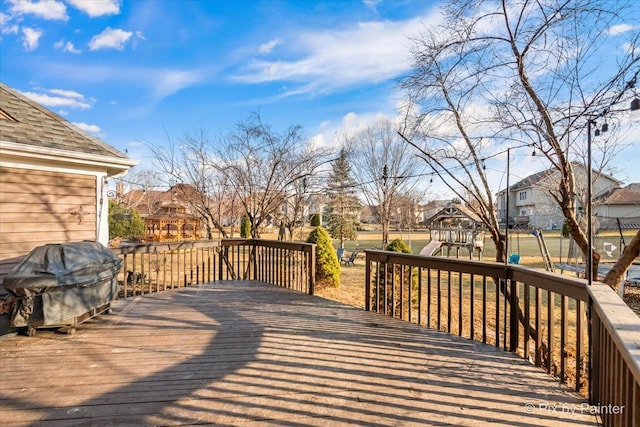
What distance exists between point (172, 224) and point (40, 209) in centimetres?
1453

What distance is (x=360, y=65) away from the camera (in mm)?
8023

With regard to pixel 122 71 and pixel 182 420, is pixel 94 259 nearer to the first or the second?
pixel 182 420

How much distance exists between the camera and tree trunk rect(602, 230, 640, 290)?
311cm

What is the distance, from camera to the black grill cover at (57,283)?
2.93m

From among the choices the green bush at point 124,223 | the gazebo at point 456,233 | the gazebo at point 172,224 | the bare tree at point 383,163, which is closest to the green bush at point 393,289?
the gazebo at point 456,233

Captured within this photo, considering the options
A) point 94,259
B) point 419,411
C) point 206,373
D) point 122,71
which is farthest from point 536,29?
point 122,71

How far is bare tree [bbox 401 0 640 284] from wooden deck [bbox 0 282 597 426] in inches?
93.5

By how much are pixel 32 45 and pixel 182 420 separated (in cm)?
876

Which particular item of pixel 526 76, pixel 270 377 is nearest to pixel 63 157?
pixel 270 377

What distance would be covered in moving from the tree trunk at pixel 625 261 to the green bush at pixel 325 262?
233 inches

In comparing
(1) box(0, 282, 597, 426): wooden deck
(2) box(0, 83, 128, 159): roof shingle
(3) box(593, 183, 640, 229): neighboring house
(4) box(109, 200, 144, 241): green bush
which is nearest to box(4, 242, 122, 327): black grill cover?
(1) box(0, 282, 597, 426): wooden deck

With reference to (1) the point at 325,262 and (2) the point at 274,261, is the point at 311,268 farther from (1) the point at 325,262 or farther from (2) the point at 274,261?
(1) the point at 325,262

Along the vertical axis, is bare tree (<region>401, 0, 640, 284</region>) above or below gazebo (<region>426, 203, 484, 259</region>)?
above

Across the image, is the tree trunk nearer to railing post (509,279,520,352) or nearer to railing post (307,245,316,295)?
railing post (509,279,520,352)
